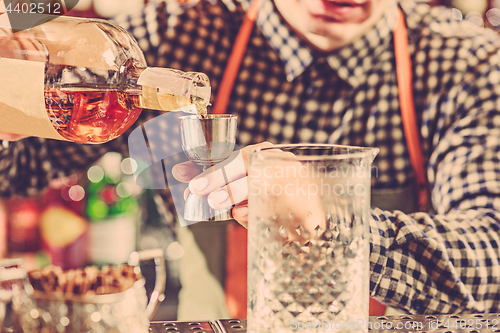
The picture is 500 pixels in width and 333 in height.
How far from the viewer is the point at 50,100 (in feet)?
2.27

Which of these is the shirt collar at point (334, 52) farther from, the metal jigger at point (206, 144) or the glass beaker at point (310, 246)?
the glass beaker at point (310, 246)

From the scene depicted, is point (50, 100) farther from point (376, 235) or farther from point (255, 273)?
point (376, 235)

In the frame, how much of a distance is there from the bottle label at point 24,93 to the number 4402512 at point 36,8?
0.50 ft

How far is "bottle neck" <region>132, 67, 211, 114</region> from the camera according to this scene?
1.93 ft

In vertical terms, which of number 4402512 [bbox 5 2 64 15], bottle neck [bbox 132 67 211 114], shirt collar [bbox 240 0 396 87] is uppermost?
shirt collar [bbox 240 0 396 87]

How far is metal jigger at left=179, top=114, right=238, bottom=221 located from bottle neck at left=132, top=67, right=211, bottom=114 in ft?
0.18

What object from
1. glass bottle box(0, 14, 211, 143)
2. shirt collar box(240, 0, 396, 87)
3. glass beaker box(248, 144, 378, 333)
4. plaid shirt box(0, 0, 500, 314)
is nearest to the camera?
glass beaker box(248, 144, 378, 333)

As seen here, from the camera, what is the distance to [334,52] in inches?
53.2

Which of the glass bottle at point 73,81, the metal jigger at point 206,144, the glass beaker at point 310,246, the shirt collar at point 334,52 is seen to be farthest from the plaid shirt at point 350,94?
the glass beaker at point 310,246

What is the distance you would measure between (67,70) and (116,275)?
36 cm

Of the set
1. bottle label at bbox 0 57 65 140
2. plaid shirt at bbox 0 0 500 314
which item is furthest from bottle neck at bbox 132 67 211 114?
plaid shirt at bbox 0 0 500 314

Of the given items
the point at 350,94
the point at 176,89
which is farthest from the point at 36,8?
the point at 350,94

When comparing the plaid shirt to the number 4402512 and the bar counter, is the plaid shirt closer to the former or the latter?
the number 4402512

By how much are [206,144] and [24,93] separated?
29cm
